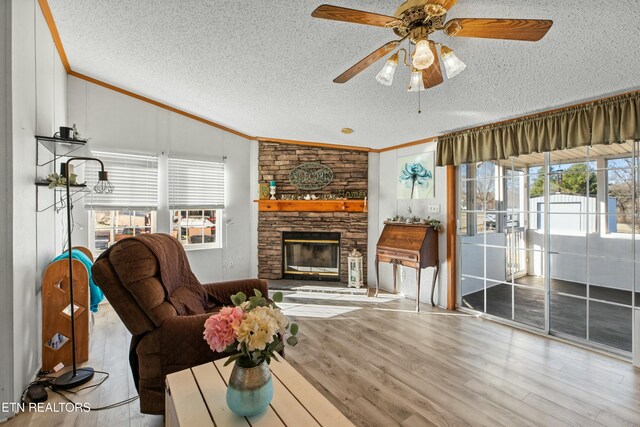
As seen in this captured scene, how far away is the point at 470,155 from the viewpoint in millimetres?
3754

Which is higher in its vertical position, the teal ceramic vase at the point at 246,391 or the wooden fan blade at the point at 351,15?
the wooden fan blade at the point at 351,15

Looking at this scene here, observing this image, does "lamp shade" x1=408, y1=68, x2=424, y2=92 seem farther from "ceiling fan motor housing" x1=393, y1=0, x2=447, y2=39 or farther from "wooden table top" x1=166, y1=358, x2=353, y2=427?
"wooden table top" x1=166, y1=358, x2=353, y2=427

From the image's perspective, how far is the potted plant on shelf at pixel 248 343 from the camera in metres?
1.15

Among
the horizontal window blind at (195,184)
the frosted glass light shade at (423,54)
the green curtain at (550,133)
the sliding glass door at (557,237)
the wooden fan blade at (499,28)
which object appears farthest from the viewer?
the horizontal window blind at (195,184)

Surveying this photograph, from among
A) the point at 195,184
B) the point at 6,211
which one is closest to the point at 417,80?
the point at 6,211

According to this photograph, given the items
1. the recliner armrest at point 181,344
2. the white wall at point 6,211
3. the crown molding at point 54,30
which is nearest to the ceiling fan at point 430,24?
the recliner armrest at point 181,344

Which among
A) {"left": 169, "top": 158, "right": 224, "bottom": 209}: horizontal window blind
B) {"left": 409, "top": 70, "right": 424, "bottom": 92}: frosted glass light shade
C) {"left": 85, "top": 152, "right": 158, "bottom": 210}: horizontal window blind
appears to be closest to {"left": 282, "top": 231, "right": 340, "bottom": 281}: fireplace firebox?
{"left": 169, "top": 158, "right": 224, "bottom": 209}: horizontal window blind

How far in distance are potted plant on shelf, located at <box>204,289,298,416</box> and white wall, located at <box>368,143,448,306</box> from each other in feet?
11.2

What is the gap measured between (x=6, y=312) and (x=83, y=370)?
2.66ft

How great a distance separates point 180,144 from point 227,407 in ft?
14.0

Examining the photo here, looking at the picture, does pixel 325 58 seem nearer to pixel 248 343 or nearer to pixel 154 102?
pixel 248 343

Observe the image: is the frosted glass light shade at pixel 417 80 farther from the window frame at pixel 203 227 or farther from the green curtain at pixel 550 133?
the window frame at pixel 203 227

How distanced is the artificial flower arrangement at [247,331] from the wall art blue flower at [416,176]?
3.61 meters

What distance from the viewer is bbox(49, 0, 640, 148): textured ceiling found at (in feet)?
6.42
